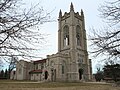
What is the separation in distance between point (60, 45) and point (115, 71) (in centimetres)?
2675

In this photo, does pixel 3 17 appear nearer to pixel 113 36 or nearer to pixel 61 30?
pixel 113 36

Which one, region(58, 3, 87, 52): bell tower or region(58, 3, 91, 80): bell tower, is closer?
region(58, 3, 91, 80): bell tower

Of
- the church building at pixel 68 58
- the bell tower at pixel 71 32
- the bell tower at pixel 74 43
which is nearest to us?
the church building at pixel 68 58

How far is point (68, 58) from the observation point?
180 feet

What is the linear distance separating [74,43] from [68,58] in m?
6.02

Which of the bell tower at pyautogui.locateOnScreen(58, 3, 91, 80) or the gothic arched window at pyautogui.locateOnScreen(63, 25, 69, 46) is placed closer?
the bell tower at pyautogui.locateOnScreen(58, 3, 91, 80)

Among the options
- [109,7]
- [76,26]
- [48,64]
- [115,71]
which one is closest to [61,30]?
[76,26]

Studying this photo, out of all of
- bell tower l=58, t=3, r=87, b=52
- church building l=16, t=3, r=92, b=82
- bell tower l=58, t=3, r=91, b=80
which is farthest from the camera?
bell tower l=58, t=3, r=87, b=52

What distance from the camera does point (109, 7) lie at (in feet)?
24.5

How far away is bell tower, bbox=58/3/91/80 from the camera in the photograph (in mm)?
54188

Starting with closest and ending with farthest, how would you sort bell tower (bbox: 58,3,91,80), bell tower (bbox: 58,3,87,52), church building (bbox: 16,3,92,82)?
church building (bbox: 16,3,92,82)
bell tower (bbox: 58,3,91,80)
bell tower (bbox: 58,3,87,52)

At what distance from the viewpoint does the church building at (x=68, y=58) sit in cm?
5203

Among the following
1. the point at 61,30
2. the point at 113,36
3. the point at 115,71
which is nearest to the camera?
the point at 113,36

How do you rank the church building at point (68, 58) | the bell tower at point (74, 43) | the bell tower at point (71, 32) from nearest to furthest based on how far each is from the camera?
1. the church building at point (68, 58)
2. the bell tower at point (74, 43)
3. the bell tower at point (71, 32)
